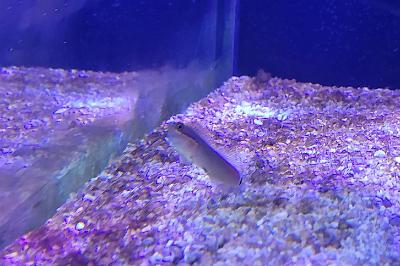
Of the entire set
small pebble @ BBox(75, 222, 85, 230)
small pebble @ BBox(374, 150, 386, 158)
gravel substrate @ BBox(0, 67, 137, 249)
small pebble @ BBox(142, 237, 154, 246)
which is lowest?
small pebble @ BBox(75, 222, 85, 230)

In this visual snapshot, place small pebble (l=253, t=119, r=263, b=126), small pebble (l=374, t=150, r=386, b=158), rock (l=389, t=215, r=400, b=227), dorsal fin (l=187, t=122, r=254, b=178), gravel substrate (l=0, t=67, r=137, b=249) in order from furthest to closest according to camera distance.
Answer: small pebble (l=253, t=119, r=263, b=126), small pebble (l=374, t=150, r=386, b=158), gravel substrate (l=0, t=67, r=137, b=249), rock (l=389, t=215, r=400, b=227), dorsal fin (l=187, t=122, r=254, b=178)

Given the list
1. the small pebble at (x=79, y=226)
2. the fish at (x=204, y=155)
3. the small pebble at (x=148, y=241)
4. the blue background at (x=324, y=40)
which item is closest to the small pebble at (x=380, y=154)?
the fish at (x=204, y=155)

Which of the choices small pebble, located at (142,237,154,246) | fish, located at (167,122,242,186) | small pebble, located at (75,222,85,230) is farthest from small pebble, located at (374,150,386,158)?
small pebble, located at (75,222,85,230)

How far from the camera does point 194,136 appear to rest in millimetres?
3027

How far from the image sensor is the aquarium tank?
3.09 meters

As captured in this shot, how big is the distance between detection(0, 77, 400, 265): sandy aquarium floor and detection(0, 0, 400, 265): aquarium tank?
15 mm

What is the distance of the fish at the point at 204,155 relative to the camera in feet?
9.46

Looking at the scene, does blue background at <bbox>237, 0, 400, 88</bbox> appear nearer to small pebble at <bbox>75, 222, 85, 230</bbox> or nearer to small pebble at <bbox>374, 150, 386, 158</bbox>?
small pebble at <bbox>374, 150, 386, 158</bbox>

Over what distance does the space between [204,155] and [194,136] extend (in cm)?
17

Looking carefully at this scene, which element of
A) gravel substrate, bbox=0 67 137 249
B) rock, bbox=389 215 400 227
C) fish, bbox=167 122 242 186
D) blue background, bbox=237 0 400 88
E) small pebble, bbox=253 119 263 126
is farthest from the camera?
blue background, bbox=237 0 400 88

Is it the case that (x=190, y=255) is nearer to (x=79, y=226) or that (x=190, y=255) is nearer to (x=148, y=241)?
(x=148, y=241)

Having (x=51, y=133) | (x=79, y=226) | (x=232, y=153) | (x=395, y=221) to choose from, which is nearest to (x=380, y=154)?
(x=395, y=221)

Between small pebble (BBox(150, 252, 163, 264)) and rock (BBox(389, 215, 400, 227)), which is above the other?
rock (BBox(389, 215, 400, 227))

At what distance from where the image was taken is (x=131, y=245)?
10.3 feet
